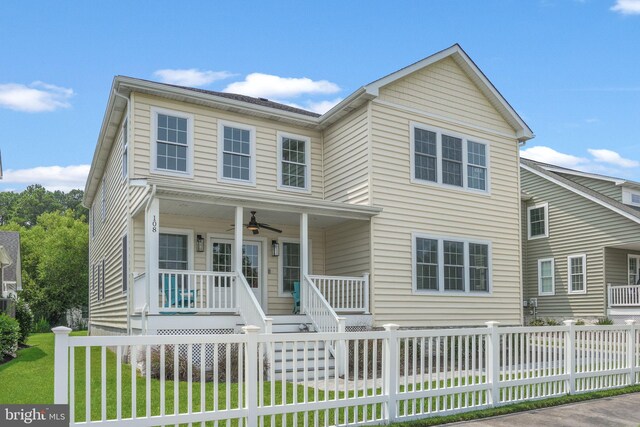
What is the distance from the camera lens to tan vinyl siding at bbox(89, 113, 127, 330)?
1509 centimetres

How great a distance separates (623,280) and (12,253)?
2863cm

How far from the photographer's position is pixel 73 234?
38.1 metres

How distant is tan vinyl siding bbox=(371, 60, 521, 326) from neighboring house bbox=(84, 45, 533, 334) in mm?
36

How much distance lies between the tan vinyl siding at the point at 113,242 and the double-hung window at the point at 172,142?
124 centimetres

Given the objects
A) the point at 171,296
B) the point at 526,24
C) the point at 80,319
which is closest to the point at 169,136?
the point at 171,296

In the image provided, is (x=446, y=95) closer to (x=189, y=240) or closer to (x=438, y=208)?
(x=438, y=208)

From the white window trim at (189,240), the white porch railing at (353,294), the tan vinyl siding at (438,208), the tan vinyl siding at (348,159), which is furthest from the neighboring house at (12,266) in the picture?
the tan vinyl siding at (438,208)

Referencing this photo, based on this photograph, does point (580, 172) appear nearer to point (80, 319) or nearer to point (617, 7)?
point (617, 7)

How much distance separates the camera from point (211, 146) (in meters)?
14.7

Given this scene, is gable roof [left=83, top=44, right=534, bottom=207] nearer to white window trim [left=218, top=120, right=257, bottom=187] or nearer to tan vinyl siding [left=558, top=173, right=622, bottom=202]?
white window trim [left=218, top=120, right=257, bottom=187]

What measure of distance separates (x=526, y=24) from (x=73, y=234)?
3142 cm

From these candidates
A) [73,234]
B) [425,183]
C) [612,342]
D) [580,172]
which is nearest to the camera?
[612,342]

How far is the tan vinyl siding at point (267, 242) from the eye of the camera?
1413 centimetres

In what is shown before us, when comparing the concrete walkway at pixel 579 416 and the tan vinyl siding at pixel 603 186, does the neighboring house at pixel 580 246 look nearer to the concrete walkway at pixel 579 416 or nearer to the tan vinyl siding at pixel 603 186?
the tan vinyl siding at pixel 603 186
